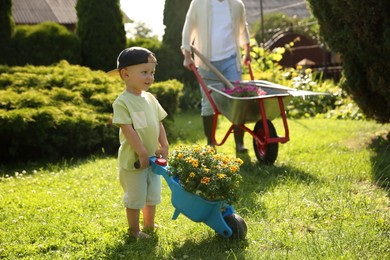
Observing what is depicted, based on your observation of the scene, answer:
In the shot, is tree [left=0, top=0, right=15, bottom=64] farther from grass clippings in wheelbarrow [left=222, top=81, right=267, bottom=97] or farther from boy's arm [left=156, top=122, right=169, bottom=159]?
boy's arm [left=156, top=122, right=169, bottom=159]

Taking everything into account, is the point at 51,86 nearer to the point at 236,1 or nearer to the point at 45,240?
the point at 236,1

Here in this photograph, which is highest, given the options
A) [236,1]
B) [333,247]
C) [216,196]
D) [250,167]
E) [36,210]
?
[236,1]

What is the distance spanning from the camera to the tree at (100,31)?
9.86 metres

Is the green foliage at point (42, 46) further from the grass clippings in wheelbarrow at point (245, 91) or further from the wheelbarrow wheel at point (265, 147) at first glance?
the wheelbarrow wheel at point (265, 147)

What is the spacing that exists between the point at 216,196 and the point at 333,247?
0.65 m

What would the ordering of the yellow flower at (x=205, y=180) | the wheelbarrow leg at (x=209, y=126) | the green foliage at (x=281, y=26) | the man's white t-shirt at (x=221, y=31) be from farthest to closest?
the green foliage at (x=281, y=26)
the wheelbarrow leg at (x=209, y=126)
the man's white t-shirt at (x=221, y=31)
the yellow flower at (x=205, y=180)

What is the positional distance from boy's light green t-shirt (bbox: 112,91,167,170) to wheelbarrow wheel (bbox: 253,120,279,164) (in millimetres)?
1977

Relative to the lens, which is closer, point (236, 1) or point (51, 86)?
point (236, 1)

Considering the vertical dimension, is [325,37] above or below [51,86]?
above

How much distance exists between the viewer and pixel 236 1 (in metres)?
5.86

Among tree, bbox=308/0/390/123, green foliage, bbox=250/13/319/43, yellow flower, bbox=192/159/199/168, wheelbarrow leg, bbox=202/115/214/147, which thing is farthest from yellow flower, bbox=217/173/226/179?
green foliage, bbox=250/13/319/43

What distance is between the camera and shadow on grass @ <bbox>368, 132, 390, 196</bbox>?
14.0 ft

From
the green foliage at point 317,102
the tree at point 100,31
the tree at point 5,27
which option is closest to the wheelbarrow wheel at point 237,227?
the green foliage at point 317,102

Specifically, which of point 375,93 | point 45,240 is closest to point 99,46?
point 375,93
